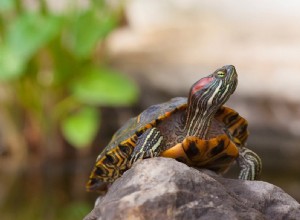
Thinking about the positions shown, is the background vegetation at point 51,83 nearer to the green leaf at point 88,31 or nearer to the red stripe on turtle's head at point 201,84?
the green leaf at point 88,31

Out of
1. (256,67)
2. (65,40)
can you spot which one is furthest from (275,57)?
(65,40)

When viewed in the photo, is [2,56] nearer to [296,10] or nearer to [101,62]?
[101,62]

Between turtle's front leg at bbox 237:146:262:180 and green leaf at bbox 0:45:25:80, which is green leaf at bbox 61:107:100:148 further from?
turtle's front leg at bbox 237:146:262:180

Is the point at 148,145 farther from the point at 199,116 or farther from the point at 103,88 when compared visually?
the point at 103,88

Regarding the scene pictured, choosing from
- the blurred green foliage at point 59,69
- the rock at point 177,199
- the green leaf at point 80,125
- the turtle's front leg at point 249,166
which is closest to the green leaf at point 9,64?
the blurred green foliage at point 59,69

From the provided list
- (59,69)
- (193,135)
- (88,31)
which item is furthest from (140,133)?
(59,69)

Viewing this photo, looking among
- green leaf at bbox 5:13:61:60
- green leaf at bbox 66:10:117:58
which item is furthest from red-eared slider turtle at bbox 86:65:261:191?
green leaf at bbox 66:10:117:58

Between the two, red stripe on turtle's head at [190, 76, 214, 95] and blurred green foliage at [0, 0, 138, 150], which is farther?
blurred green foliage at [0, 0, 138, 150]
